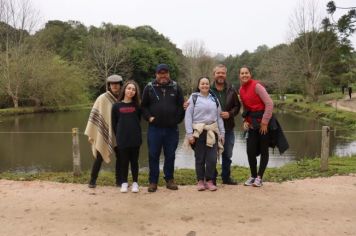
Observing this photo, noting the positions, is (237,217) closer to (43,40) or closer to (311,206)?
(311,206)

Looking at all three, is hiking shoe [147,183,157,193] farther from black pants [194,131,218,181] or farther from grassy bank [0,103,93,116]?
grassy bank [0,103,93,116]

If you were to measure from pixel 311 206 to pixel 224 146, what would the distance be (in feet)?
4.63

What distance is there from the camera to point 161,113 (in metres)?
4.85

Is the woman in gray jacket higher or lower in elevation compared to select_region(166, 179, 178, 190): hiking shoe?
higher

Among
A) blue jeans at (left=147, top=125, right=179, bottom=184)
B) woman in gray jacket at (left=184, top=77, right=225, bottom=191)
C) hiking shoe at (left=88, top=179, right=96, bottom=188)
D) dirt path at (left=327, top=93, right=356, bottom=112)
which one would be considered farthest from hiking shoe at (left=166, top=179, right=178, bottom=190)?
dirt path at (left=327, top=93, right=356, bottom=112)

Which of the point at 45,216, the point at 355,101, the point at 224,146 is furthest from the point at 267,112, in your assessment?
the point at 355,101

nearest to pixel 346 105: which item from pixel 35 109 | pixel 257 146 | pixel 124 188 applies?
pixel 35 109

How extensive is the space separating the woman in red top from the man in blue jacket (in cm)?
91

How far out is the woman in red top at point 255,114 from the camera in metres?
5.00

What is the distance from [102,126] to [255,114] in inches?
83.5

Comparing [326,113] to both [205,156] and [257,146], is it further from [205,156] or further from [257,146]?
[205,156]

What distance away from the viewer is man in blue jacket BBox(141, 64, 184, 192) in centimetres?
486

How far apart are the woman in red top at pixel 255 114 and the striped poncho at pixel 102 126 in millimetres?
1820

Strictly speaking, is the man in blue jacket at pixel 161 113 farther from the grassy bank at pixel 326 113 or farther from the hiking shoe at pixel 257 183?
the grassy bank at pixel 326 113
